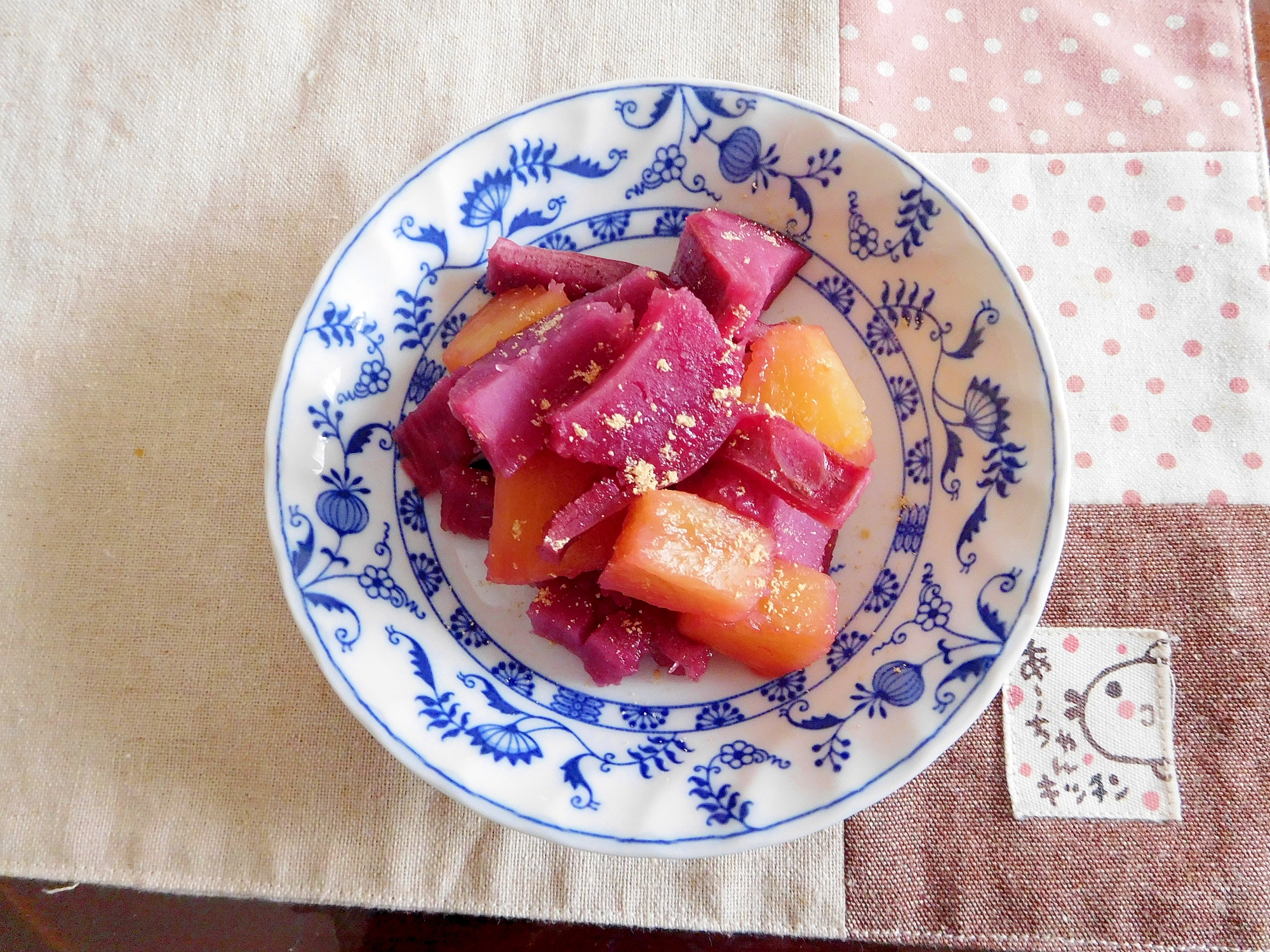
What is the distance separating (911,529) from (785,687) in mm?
427

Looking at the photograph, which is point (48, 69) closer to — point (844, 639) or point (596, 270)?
point (596, 270)

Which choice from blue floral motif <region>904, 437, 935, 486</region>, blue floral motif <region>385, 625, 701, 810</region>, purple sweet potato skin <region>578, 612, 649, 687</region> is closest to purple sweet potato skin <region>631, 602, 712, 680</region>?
purple sweet potato skin <region>578, 612, 649, 687</region>

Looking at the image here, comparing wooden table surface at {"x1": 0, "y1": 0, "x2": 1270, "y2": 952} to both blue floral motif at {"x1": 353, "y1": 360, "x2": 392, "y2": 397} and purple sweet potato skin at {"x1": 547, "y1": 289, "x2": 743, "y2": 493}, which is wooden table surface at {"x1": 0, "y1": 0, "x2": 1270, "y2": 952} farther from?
blue floral motif at {"x1": 353, "y1": 360, "x2": 392, "y2": 397}

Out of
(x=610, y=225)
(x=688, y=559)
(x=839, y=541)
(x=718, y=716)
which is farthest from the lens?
(x=610, y=225)

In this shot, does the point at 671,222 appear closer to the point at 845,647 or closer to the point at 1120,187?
the point at 845,647

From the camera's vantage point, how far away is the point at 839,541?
1.79m

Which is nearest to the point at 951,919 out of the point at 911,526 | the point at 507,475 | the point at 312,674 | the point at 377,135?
the point at 911,526

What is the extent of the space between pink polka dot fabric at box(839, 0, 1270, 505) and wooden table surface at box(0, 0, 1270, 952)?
151 cm

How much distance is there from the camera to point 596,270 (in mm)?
1778

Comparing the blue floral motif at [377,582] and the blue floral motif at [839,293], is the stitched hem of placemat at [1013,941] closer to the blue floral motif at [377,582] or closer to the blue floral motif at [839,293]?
the blue floral motif at [377,582]

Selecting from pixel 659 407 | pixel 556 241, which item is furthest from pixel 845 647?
pixel 556 241

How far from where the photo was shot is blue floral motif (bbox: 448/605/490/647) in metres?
1.72

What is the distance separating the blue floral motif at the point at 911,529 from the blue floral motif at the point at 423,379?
1.05 m

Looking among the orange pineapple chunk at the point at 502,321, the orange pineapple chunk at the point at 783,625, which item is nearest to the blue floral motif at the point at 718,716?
the orange pineapple chunk at the point at 783,625
